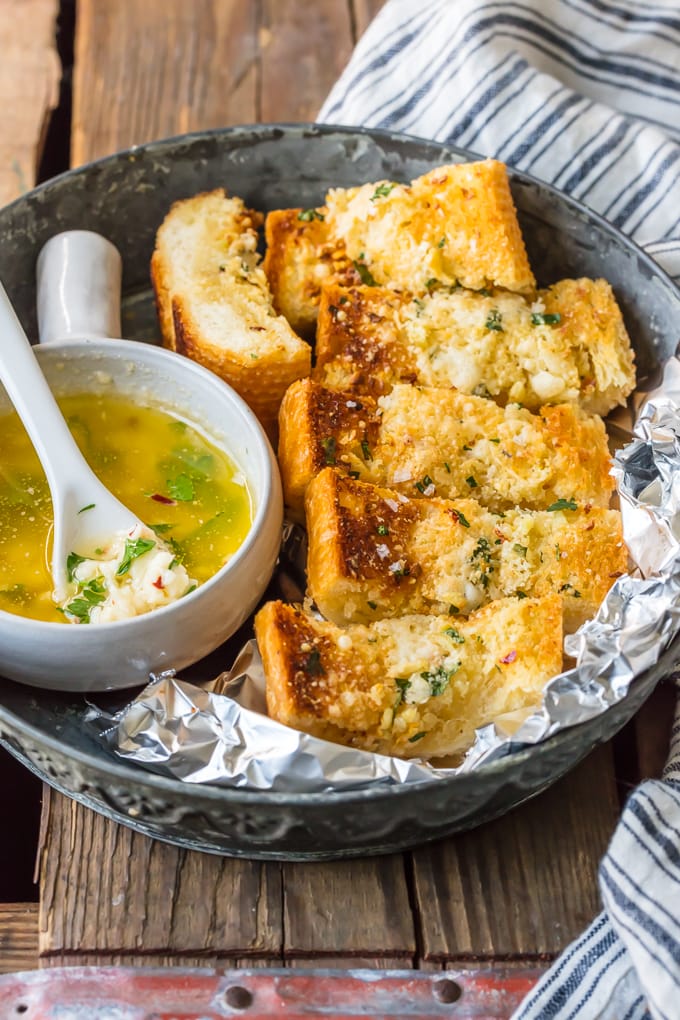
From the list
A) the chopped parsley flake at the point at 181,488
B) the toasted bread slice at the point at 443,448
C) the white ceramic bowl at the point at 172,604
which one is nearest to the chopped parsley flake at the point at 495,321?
the toasted bread slice at the point at 443,448

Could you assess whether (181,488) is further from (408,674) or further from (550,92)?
(550,92)

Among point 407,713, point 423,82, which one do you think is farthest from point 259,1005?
point 423,82

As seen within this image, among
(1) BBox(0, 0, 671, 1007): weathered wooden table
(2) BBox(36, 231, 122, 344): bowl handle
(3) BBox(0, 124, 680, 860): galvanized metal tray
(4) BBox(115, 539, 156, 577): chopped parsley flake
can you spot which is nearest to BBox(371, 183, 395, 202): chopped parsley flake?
(3) BBox(0, 124, 680, 860): galvanized metal tray

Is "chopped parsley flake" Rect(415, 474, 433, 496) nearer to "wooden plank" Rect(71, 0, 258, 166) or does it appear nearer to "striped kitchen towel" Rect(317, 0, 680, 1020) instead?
"striped kitchen towel" Rect(317, 0, 680, 1020)

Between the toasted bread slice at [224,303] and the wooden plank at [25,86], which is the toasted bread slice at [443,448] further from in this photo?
the wooden plank at [25,86]

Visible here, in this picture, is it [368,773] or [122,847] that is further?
[122,847]

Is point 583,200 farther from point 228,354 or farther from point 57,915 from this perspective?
point 57,915

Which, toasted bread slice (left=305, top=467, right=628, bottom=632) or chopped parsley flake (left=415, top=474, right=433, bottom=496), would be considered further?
chopped parsley flake (left=415, top=474, right=433, bottom=496)
